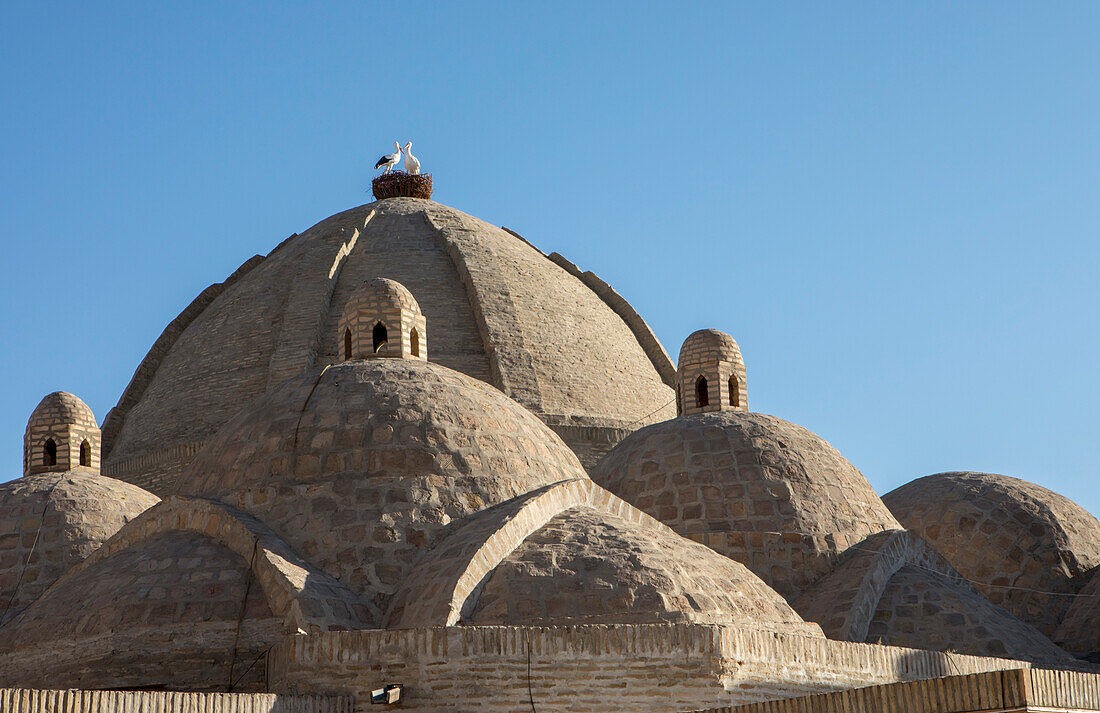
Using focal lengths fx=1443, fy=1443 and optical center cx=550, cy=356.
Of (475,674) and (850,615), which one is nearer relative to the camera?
(475,674)

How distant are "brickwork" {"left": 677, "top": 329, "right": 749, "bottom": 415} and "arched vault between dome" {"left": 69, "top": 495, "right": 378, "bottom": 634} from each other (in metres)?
7.49

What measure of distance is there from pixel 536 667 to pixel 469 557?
51.3 inches

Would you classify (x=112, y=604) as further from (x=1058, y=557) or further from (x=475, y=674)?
(x=1058, y=557)

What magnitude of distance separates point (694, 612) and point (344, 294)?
496 inches

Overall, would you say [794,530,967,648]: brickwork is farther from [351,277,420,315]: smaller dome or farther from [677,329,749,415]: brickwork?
[351,277,420,315]: smaller dome

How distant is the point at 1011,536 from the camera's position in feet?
62.5

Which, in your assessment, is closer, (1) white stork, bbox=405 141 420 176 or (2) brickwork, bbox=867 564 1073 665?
(2) brickwork, bbox=867 564 1073 665

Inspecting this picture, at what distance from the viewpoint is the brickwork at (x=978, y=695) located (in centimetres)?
717

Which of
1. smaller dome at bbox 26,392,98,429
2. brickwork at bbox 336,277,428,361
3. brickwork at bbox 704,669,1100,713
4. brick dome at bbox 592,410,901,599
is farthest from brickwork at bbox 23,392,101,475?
brickwork at bbox 704,669,1100,713

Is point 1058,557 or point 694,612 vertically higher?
point 1058,557

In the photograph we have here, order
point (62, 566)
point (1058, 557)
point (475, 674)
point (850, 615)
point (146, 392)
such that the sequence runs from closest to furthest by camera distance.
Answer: point (475, 674) → point (850, 615) → point (62, 566) → point (1058, 557) → point (146, 392)

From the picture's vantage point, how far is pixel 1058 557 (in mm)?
18891

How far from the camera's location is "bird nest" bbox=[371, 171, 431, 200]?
26203 millimetres

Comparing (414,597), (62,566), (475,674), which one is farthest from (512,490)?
(62,566)
